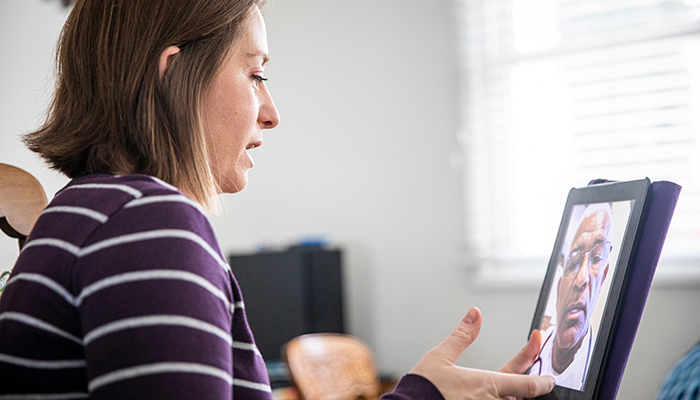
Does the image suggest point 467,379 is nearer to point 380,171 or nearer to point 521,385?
point 521,385

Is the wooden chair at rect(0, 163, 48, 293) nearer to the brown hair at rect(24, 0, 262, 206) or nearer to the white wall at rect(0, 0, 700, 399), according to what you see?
the brown hair at rect(24, 0, 262, 206)

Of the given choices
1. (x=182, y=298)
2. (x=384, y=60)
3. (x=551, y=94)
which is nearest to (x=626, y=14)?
(x=551, y=94)

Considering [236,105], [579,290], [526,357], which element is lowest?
[526,357]

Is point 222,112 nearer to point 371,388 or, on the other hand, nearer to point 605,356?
point 605,356

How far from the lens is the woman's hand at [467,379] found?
0.70 metres

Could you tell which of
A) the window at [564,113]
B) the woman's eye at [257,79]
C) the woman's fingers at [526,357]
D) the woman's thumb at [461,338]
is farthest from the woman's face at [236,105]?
the window at [564,113]

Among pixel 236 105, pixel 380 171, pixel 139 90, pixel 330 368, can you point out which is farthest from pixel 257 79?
pixel 380 171

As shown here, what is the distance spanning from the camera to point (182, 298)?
1.66 ft

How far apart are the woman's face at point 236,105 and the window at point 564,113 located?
Result: 2.32 metres

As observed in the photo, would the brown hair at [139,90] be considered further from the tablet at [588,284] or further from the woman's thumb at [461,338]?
the tablet at [588,284]

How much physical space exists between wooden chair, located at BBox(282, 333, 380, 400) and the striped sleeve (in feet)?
6.17

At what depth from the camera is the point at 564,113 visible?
2865 mm

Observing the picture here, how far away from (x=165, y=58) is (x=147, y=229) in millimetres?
261

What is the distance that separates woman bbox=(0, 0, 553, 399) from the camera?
0.50 meters
